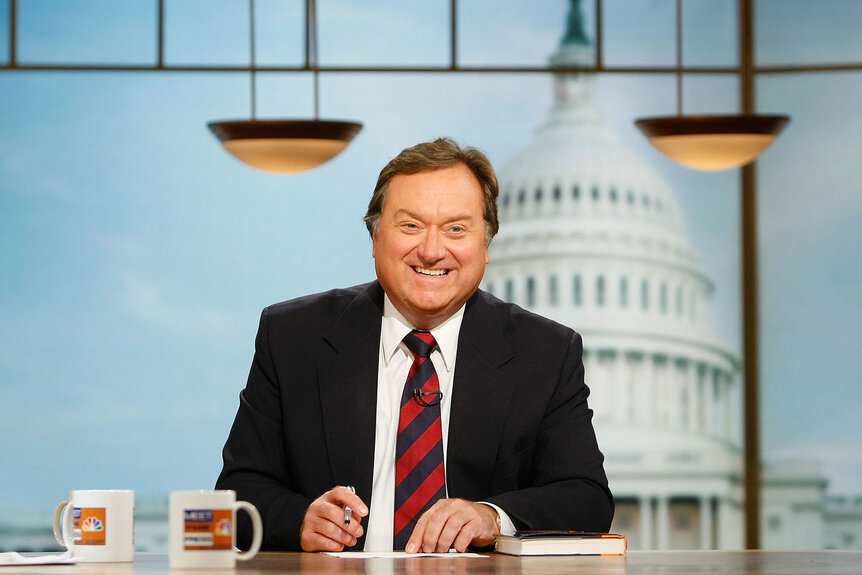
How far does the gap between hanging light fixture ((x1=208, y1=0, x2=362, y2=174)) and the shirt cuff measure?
277 centimetres

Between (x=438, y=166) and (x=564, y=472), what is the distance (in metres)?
0.62

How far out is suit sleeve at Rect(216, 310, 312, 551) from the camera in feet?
7.10

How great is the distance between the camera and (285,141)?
4.65 meters

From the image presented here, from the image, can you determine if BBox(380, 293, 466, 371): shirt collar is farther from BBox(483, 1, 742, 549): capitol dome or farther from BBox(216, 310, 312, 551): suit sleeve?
BBox(483, 1, 742, 549): capitol dome

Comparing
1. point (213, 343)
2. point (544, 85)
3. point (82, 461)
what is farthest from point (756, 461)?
point (82, 461)

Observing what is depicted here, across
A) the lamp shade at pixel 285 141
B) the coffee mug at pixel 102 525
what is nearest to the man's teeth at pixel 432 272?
the coffee mug at pixel 102 525

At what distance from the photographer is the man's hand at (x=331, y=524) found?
2.01 metres

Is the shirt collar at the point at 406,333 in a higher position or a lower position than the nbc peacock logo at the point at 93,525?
higher

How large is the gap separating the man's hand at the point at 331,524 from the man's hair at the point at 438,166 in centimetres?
59

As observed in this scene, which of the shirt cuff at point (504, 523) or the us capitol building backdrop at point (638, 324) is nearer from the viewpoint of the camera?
the shirt cuff at point (504, 523)

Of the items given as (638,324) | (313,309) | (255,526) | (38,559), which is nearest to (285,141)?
(313,309)

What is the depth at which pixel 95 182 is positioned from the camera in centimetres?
714

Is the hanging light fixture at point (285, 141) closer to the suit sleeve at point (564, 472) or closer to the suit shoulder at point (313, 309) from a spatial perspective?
the suit shoulder at point (313, 309)

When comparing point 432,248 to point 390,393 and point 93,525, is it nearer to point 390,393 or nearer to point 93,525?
point 390,393
